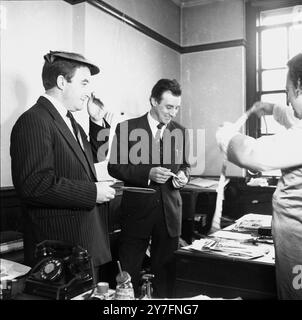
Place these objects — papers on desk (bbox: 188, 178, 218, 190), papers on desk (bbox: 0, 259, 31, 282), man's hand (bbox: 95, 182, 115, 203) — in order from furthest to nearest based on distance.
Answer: papers on desk (bbox: 188, 178, 218, 190) < man's hand (bbox: 95, 182, 115, 203) < papers on desk (bbox: 0, 259, 31, 282)

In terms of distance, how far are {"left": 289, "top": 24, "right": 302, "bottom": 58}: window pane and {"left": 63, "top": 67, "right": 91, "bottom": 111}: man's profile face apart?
3947 millimetres

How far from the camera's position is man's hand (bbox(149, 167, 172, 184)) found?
264 cm

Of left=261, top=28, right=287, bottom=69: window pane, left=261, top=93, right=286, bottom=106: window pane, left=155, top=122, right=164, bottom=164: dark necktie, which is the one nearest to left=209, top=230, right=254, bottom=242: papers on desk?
left=155, top=122, right=164, bottom=164: dark necktie

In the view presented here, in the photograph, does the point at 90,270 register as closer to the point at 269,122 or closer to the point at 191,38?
the point at 269,122

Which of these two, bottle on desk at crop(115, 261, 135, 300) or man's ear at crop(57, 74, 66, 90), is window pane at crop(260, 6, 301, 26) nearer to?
man's ear at crop(57, 74, 66, 90)

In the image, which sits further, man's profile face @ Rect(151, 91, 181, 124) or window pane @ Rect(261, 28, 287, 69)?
window pane @ Rect(261, 28, 287, 69)

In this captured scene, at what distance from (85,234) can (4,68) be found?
5.50 feet

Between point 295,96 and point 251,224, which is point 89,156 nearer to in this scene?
point 295,96

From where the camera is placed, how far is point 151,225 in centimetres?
271

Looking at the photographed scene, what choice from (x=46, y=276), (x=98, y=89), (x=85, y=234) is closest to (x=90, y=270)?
(x=46, y=276)

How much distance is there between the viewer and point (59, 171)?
6.01 ft

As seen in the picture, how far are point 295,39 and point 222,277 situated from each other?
13.6 feet

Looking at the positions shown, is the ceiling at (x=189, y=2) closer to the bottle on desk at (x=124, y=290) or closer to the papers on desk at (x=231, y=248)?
the papers on desk at (x=231, y=248)

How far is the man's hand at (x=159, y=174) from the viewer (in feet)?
8.68
